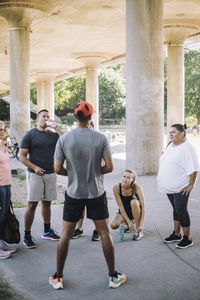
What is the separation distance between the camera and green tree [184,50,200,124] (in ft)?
206

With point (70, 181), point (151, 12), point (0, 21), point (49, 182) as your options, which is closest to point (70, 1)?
point (0, 21)

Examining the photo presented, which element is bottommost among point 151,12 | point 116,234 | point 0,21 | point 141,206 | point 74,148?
point 116,234

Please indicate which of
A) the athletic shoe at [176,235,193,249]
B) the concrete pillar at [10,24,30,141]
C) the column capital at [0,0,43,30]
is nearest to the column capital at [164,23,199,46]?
the column capital at [0,0,43,30]

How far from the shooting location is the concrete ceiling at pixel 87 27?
857 inches

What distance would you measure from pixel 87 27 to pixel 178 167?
21.9 metres

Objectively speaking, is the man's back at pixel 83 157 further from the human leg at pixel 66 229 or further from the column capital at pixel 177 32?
the column capital at pixel 177 32

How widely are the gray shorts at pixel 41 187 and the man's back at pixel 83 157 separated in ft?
5.54

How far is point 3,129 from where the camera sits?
6094 mm

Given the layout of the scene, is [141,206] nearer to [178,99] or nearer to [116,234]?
[116,234]

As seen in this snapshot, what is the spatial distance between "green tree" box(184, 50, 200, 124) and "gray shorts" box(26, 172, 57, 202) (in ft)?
192

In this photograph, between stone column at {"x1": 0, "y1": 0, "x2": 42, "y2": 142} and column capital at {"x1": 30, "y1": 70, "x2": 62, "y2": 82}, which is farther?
column capital at {"x1": 30, "y1": 70, "x2": 62, "y2": 82}

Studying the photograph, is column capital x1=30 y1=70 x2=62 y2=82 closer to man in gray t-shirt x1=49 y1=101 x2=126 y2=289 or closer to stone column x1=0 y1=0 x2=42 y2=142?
stone column x1=0 y1=0 x2=42 y2=142

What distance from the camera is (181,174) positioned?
623cm

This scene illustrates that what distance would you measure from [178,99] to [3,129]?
24.0 meters
